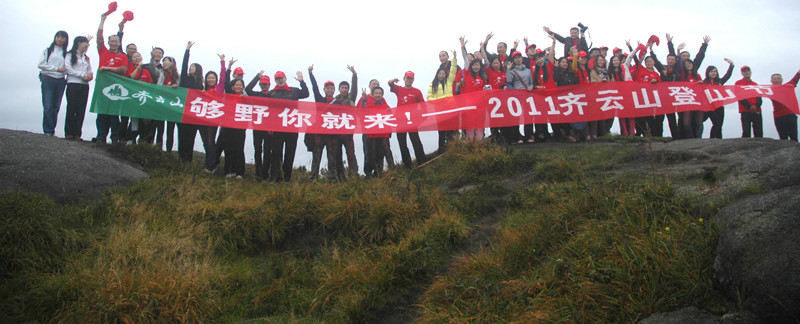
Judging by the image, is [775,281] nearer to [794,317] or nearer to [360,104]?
[794,317]

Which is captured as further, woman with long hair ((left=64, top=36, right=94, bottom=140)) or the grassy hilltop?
woman with long hair ((left=64, top=36, right=94, bottom=140))

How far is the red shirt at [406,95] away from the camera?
1204cm

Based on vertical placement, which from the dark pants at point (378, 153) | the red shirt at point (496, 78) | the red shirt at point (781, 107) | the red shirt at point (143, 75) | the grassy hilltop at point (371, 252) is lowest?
the grassy hilltop at point (371, 252)

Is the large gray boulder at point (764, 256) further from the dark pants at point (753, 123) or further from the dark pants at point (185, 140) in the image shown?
the dark pants at point (185, 140)

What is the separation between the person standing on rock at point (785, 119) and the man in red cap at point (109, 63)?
45.9 ft

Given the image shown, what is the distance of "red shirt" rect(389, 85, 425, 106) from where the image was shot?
1204 cm

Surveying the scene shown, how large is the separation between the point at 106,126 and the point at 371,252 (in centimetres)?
710

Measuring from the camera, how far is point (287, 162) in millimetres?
11141

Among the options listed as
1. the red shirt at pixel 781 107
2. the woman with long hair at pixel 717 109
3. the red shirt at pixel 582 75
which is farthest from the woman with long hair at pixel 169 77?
the red shirt at pixel 781 107

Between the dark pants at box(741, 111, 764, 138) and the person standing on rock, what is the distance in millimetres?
382

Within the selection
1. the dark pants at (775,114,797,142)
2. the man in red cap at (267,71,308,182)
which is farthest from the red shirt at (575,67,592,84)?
the man in red cap at (267,71,308,182)

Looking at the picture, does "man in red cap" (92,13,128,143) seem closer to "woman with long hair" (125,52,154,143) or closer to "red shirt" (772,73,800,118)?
"woman with long hair" (125,52,154,143)

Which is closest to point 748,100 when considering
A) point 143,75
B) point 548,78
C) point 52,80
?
point 548,78

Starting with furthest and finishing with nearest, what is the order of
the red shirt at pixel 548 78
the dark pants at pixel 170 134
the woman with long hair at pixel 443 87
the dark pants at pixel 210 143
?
the woman with long hair at pixel 443 87, the red shirt at pixel 548 78, the dark pants at pixel 170 134, the dark pants at pixel 210 143
